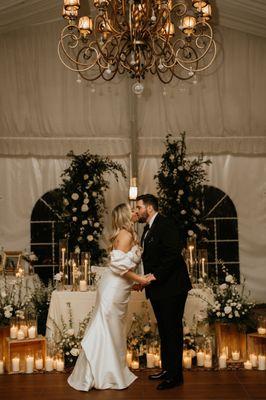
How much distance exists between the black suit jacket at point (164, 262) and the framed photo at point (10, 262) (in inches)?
136

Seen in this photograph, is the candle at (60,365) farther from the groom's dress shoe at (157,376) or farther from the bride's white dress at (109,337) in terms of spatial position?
the groom's dress shoe at (157,376)

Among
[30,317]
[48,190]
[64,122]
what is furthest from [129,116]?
[30,317]

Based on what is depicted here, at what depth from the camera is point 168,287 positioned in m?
4.99

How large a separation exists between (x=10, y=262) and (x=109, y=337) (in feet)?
11.9

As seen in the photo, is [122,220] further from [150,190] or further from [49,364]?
[150,190]

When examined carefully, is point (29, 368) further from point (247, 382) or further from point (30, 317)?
point (247, 382)

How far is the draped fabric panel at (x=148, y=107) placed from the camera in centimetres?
1031

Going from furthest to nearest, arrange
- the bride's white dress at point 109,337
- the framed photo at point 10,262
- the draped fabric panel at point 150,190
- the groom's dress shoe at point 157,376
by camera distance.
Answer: the draped fabric panel at point 150,190
the framed photo at point 10,262
the groom's dress shoe at point 157,376
the bride's white dress at point 109,337

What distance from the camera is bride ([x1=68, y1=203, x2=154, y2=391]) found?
195 inches

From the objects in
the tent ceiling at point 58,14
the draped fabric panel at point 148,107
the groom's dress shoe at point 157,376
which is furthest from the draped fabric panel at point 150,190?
the groom's dress shoe at point 157,376

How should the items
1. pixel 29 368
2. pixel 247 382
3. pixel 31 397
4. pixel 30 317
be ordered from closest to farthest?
pixel 31 397
pixel 247 382
pixel 29 368
pixel 30 317

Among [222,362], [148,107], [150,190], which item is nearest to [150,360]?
[222,362]

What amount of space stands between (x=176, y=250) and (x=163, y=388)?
3.92 feet

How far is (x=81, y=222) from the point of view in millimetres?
8961
